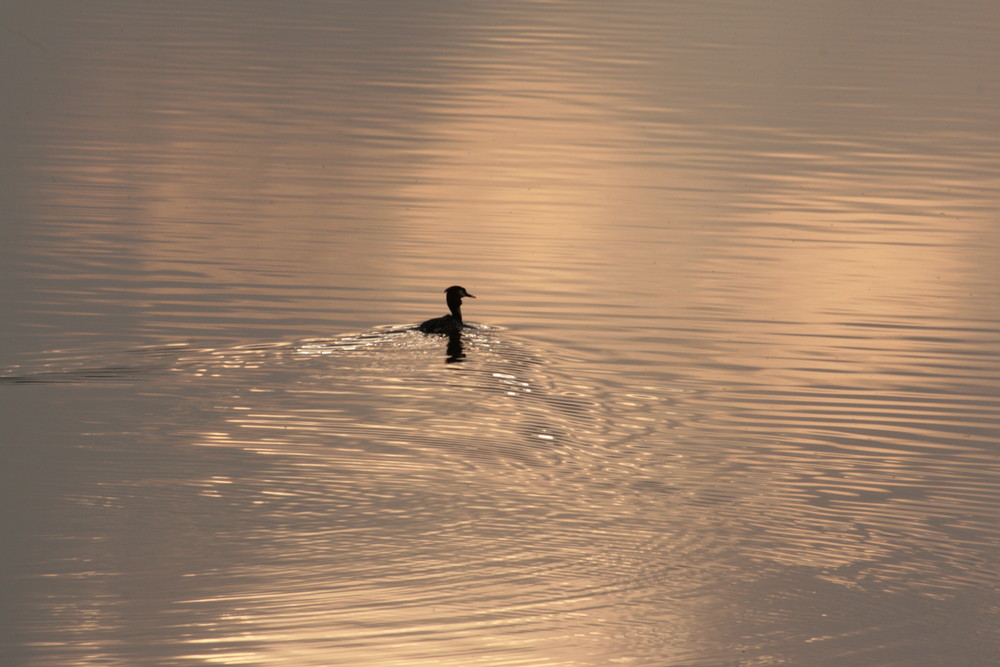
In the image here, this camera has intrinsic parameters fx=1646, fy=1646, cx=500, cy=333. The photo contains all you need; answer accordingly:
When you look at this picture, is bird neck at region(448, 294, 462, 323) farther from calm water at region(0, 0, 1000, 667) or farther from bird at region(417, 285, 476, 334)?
calm water at region(0, 0, 1000, 667)

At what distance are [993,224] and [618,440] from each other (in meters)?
13.2

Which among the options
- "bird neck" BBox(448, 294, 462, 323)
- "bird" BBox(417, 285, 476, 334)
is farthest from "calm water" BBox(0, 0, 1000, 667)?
"bird neck" BBox(448, 294, 462, 323)

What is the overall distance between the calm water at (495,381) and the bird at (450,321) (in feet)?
0.45

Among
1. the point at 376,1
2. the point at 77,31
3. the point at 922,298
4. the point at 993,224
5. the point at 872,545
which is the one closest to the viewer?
the point at 872,545

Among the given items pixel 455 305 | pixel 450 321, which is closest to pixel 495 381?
pixel 450 321

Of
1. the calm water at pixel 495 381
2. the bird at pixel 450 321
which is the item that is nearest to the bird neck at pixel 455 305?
the bird at pixel 450 321

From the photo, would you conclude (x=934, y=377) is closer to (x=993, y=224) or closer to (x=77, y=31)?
(x=993, y=224)

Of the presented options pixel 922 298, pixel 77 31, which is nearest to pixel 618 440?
pixel 922 298

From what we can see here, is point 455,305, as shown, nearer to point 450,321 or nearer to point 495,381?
point 450,321

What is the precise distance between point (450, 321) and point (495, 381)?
1.79 m

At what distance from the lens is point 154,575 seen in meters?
10.5

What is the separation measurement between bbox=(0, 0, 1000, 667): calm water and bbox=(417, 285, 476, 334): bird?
137mm

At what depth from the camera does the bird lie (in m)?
17.5

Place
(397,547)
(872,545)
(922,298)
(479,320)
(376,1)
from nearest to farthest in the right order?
(397,547)
(872,545)
(479,320)
(922,298)
(376,1)
